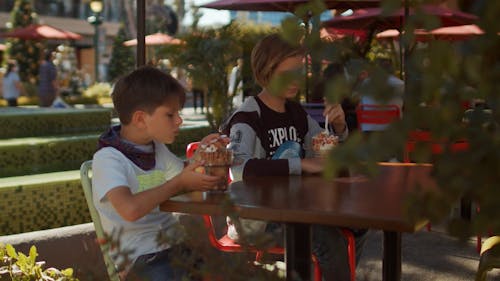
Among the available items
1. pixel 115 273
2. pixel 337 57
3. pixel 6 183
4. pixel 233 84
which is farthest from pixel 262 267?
pixel 233 84

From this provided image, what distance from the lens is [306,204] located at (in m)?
1.93

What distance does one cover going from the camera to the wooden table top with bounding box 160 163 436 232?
69.7 inches

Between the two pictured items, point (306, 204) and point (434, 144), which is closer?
point (434, 144)

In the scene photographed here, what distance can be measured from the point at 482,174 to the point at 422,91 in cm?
11

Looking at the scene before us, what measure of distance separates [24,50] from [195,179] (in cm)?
2651

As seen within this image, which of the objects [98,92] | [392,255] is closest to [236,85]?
[392,255]

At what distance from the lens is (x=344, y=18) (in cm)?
1080

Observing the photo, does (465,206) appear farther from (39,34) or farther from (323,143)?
(39,34)

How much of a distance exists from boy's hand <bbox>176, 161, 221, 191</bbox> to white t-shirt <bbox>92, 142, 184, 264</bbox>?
15 cm

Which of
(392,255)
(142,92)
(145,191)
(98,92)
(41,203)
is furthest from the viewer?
(98,92)

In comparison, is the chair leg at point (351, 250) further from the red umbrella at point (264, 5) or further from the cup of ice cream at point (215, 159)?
the red umbrella at point (264, 5)

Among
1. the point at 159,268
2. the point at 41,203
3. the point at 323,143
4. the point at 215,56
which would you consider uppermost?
the point at 215,56

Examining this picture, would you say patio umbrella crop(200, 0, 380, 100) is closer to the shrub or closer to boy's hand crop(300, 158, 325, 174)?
boy's hand crop(300, 158, 325, 174)

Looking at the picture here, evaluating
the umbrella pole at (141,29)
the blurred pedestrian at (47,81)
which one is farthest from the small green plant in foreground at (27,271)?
the blurred pedestrian at (47,81)
